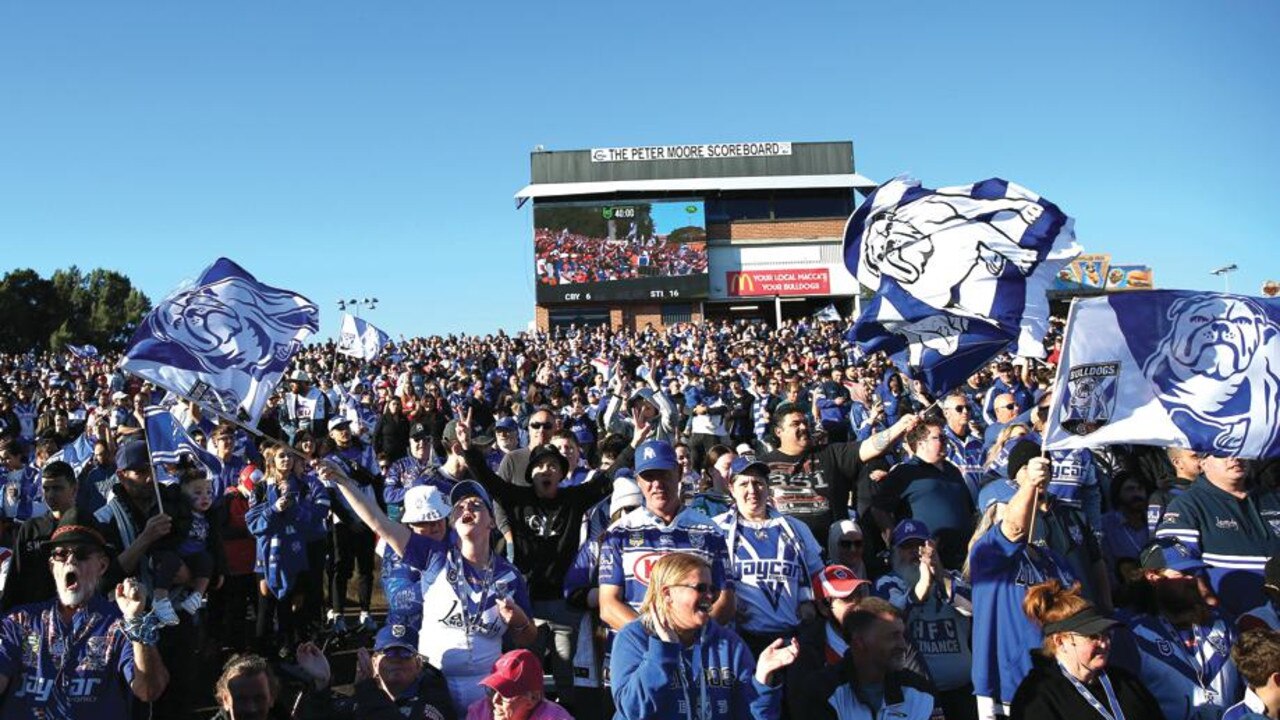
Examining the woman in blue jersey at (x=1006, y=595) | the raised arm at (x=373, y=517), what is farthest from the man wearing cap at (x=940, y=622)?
the raised arm at (x=373, y=517)

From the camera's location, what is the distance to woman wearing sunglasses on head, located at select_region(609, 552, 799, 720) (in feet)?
11.5

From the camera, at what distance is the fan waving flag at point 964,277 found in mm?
6082

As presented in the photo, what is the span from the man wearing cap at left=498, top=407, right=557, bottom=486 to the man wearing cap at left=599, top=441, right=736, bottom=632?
2.15 meters

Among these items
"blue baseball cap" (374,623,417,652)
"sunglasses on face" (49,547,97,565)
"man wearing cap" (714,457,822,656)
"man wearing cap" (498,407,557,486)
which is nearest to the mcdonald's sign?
"man wearing cap" (498,407,557,486)

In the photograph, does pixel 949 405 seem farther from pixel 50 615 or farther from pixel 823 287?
pixel 823 287

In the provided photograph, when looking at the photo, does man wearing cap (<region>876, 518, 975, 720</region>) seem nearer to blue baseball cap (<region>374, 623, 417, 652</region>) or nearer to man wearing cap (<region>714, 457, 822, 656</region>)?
man wearing cap (<region>714, 457, 822, 656</region>)

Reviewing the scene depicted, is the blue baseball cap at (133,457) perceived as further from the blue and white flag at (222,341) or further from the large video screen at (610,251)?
the large video screen at (610,251)

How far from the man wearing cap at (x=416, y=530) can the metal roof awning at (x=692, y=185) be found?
51.0m

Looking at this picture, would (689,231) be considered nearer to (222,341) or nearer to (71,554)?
(222,341)

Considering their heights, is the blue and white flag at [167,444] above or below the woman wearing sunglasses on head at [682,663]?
above

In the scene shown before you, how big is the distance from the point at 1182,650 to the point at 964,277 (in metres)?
2.56

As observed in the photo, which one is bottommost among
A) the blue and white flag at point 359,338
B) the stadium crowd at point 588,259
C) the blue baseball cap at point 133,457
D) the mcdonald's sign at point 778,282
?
the blue baseball cap at point 133,457

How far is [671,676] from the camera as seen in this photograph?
11.7ft

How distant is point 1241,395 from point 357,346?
18.5 metres
